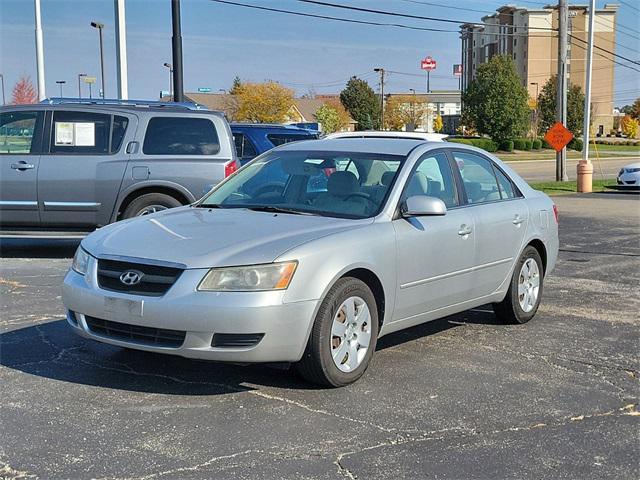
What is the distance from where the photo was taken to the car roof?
6144mm

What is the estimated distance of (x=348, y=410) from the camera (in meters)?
4.69

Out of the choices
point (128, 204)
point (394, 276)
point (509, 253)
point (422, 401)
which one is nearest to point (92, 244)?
point (394, 276)

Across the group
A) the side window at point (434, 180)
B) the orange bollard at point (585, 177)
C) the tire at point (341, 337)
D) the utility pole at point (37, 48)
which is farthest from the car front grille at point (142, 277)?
the orange bollard at point (585, 177)

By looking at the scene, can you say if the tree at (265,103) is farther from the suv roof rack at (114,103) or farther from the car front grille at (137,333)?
the car front grille at (137,333)

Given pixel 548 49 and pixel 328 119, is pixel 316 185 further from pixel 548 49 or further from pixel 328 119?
pixel 548 49

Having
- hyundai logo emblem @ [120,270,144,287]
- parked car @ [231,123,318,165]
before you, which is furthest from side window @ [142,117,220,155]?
hyundai logo emblem @ [120,270,144,287]

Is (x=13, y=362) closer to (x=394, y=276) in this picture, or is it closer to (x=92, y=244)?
(x=92, y=244)

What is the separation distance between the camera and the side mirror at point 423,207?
5.48 metres

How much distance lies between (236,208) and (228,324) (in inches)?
59.7

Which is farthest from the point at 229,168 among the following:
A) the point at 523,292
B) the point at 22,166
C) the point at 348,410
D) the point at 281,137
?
the point at 348,410

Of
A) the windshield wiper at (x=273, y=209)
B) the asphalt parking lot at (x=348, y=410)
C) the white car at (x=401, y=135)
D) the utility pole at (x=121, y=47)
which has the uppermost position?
the utility pole at (x=121, y=47)

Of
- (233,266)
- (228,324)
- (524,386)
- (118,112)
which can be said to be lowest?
(524,386)

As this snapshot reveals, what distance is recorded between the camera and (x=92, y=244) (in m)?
5.26

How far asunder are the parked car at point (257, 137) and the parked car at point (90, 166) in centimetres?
271
